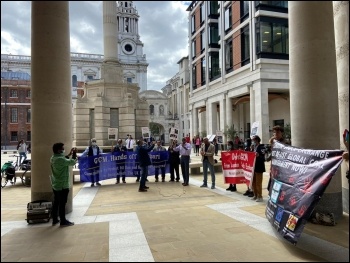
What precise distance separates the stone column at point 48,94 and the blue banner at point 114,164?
15.8 ft

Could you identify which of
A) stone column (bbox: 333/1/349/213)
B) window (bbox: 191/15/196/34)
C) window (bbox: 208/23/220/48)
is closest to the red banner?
stone column (bbox: 333/1/349/213)

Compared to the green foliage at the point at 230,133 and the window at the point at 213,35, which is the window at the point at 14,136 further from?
the green foliage at the point at 230,133

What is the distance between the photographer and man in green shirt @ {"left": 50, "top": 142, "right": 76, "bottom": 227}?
6535 millimetres

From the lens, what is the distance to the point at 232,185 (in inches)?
421

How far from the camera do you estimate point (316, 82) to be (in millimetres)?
6320

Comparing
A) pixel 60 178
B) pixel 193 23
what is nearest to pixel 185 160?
pixel 60 178

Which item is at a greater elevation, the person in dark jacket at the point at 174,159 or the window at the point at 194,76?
the window at the point at 194,76

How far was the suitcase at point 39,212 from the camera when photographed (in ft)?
22.3

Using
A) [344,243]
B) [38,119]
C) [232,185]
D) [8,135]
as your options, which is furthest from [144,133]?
[8,135]

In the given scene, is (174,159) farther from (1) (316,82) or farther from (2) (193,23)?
(2) (193,23)

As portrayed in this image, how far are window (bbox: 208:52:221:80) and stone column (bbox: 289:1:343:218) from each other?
32.2 metres

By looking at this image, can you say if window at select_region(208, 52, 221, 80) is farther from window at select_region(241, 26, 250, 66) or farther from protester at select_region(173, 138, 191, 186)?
protester at select_region(173, 138, 191, 186)

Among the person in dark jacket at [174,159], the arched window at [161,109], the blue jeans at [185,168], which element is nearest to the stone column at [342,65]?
the blue jeans at [185,168]

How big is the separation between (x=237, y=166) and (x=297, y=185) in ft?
17.5
